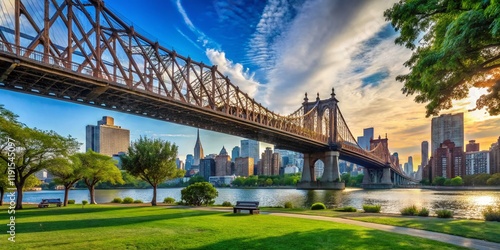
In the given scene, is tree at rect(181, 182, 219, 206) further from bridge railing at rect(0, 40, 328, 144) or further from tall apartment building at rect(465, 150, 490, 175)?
tall apartment building at rect(465, 150, 490, 175)

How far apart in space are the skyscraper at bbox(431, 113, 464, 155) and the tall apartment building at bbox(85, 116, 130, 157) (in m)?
181

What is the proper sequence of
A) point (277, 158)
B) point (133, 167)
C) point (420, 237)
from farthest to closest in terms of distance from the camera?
1. point (277, 158)
2. point (133, 167)
3. point (420, 237)

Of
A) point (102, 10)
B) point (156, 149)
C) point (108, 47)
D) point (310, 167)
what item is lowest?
point (310, 167)

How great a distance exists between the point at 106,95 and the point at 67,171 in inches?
364

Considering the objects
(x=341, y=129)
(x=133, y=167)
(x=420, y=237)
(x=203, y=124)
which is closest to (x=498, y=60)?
(x=420, y=237)

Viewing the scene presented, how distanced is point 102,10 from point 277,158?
139 metres

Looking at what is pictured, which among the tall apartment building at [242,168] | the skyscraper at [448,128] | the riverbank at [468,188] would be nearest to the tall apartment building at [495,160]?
the riverbank at [468,188]

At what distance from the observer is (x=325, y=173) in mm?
79062

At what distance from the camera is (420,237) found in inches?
400

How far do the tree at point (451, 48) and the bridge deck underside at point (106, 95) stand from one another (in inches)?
987

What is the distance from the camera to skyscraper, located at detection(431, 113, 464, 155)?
190 m

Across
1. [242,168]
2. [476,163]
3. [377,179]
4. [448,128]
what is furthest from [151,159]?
[448,128]

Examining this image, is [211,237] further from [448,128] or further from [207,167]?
[448,128]

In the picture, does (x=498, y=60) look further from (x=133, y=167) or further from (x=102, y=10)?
(x=102, y=10)
